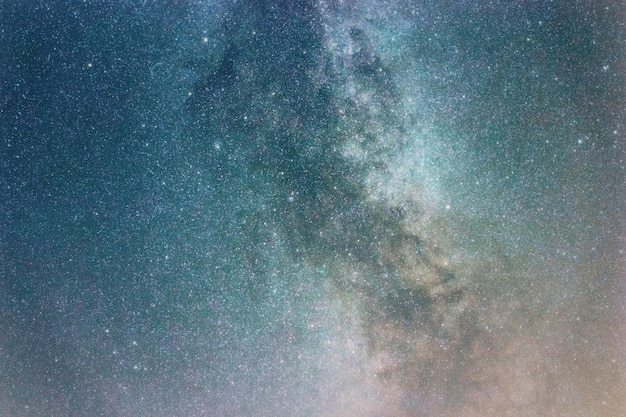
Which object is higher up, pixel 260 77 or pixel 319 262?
pixel 260 77

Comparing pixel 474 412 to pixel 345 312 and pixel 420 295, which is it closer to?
pixel 420 295

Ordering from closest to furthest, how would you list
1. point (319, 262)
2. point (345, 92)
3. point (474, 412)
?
A: 1. point (345, 92)
2. point (319, 262)
3. point (474, 412)

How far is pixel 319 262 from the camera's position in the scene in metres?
6.10

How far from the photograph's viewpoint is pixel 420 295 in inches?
248

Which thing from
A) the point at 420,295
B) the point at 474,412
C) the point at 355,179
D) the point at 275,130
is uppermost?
the point at 275,130

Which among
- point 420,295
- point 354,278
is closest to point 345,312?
point 354,278

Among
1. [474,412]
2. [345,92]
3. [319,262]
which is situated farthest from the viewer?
[474,412]

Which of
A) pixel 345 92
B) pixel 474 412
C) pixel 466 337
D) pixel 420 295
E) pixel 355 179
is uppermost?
pixel 345 92

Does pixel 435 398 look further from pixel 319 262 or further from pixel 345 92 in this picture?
pixel 345 92

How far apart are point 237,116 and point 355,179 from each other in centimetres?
207

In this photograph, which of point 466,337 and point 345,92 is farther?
point 466,337

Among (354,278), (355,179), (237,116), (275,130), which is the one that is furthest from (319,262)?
(237,116)

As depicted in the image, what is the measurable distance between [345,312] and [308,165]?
256 centimetres

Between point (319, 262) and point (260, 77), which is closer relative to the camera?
point (260, 77)
